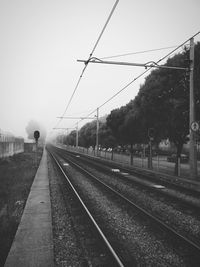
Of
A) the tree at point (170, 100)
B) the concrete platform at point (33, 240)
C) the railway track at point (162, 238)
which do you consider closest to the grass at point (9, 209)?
the concrete platform at point (33, 240)

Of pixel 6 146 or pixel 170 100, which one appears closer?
pixel 170 100

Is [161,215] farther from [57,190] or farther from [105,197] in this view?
[57,190]

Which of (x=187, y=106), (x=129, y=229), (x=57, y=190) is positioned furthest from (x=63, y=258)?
(x=187, y=106)

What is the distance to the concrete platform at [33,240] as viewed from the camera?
424 centimetres

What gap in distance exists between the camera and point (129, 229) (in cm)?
613

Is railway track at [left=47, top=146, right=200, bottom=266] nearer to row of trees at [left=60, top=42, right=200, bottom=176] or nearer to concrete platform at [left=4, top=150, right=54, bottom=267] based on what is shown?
concrete platform at [left=4, top=150, right=54, bottom=267]

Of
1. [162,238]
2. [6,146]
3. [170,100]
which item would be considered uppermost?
[170,100]

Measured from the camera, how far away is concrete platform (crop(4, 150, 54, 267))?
424cm

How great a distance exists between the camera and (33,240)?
521 centimetres

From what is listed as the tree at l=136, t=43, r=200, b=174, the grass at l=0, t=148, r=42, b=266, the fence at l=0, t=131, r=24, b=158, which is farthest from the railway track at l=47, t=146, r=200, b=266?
the fence at l=0, t=131, r=24, b=158

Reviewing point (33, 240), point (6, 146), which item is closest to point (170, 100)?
point (33, 240)

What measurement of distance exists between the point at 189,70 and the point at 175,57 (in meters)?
3.82

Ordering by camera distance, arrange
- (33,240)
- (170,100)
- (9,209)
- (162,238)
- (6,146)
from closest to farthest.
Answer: (33,240) → (162,238) → (9,209) → (170,100) → (6,146)

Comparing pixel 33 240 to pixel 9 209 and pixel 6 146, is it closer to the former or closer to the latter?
pixel 9 209
